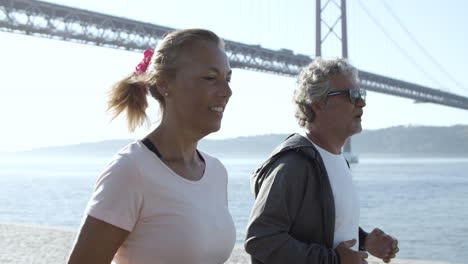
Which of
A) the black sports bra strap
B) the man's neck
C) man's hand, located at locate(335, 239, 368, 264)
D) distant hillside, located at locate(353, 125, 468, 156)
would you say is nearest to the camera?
the black sports bra strap

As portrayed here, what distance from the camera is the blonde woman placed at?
1.41 m

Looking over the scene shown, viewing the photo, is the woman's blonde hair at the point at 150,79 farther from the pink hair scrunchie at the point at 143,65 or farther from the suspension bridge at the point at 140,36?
the suspension bridge at the point at 140,36

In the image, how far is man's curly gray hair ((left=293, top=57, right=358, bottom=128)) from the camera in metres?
2.19

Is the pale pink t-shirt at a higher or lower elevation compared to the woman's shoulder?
lower

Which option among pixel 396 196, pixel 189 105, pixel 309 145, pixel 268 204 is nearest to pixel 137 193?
pixel 189 105

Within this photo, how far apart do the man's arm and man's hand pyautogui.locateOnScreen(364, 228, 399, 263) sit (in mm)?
157

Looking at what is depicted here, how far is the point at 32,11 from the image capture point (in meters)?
32.5

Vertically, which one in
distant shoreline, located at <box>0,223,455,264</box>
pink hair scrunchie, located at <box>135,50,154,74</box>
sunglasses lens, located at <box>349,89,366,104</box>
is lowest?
distant shoreline, located at <box>0,223,455,264</box>

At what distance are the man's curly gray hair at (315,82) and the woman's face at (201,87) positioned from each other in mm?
664

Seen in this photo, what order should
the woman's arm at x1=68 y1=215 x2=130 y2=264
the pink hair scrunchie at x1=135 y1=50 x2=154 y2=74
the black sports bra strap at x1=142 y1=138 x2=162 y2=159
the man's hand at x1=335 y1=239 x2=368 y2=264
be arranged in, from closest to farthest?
1. the woman's arm at x1=68 y1=215 x2=130 y2=264
2. the black sports bra strap at x1=142 y1=138 x2=162 y2=159
3. the pink hair scrunchie at x1=135 y1=50 x2=154 y2=74
4. the man's hand at x1=335 y1=239 x2=368 y2=264

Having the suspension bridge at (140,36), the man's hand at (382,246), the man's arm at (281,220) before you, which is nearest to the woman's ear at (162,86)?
the man's arm at (281,220)

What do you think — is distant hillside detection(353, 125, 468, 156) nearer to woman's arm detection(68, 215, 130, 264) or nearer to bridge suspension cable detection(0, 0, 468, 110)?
bridge suspension cable detection(0, 0, 468, 110)

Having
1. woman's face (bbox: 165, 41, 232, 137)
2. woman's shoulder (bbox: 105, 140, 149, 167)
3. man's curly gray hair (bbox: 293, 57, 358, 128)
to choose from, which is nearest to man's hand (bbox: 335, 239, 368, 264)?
man's curly gray hair (bbox: 293, 57, 358, 128)

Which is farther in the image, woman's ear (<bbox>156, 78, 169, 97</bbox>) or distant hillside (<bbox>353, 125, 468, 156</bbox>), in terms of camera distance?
distant hillside (<bbox>353, 125, 468, 156</bbox>)
